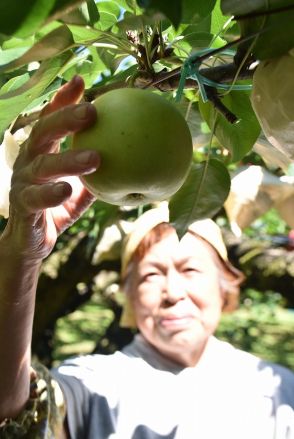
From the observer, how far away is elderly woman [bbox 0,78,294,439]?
116 centimetres

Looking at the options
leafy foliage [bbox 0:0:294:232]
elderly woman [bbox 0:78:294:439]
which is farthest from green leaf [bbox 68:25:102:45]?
elderly woman [bbox 0:78:294:439]

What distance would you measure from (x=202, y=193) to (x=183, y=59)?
0.65 feet

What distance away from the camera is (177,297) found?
5.24 feet

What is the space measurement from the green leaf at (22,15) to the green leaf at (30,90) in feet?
0.44

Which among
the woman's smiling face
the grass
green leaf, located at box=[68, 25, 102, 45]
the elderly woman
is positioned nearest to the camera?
green leaf, located at box=[68, 25, 102, 45]

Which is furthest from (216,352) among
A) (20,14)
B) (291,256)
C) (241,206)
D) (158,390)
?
(20,14)

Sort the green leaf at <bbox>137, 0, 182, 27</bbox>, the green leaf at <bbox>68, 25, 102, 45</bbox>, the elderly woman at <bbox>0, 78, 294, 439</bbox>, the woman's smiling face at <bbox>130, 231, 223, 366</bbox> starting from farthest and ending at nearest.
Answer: the woman's smiling face at <bbox>130, 231, 223, 366</bbox>, the elderly woman at <bbox>0, 78, 294, 439</bbox>, the green leaf at <bbox>68, 25, 102, 45</bbox>, the green leaf at <bbox>137, 0, 182, 27</bbox>

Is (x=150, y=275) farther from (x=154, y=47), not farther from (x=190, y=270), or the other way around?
(x=154, y=47)

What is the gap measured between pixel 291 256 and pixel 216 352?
27.7 inches

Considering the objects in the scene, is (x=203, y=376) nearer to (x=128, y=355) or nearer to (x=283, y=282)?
(x=128, y=355)

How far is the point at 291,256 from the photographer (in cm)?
224

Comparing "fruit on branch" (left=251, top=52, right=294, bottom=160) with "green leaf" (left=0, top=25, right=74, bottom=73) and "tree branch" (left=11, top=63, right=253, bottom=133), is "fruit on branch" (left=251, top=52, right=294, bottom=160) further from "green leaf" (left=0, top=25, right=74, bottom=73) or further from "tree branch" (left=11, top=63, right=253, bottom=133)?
"green leaf" (left=0, top=25, right=74, bottom=73)

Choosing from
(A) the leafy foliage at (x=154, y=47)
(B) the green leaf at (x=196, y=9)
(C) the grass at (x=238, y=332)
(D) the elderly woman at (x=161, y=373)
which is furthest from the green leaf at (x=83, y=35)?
(C) the grass at (x=238, y=332)

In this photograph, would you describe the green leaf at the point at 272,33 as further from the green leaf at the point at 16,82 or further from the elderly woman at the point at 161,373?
the elderly woman at the point at 161,373
